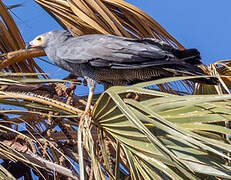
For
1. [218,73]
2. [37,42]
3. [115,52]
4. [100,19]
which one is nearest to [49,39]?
[37,42]

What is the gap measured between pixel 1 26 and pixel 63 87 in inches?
35.8

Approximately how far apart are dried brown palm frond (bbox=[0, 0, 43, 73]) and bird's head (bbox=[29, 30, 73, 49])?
0.12 meters

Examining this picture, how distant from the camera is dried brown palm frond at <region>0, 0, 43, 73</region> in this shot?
8.02 ft

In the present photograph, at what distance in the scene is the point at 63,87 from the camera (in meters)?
1.77

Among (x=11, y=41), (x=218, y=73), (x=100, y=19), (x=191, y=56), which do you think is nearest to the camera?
(x=191, y=56)

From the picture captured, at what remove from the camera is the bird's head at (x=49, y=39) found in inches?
87.6

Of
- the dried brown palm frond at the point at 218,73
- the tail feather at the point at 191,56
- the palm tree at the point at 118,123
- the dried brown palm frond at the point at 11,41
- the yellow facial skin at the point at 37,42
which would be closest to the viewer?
the palm tree at the point at 118,123

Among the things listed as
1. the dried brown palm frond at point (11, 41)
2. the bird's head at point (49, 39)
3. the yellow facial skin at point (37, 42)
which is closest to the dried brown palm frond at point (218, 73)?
the bird's head at point (49, 39)

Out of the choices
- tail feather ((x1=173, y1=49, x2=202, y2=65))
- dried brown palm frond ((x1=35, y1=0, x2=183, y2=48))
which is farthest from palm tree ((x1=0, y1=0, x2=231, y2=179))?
tail feather ((x1=173, y1=49, x2=202, y2=65))

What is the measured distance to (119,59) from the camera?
193 centimetres

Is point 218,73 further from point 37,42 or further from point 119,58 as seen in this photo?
point 37,42

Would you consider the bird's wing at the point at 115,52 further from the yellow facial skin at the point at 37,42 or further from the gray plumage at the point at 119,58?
the yellow facial skin at the point at 37,42

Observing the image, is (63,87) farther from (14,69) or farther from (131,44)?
(14,69)

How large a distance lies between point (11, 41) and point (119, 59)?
3.01 feet
